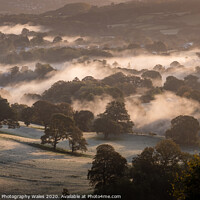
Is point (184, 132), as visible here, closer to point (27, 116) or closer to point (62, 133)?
point (62, 133)

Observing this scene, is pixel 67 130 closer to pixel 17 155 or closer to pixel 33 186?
pixel 17 155

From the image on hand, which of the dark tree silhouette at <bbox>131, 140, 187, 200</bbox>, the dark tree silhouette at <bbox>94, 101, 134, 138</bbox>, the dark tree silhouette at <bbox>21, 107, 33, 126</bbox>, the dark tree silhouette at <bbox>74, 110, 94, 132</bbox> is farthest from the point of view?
the dark tree silhouette at <bbox>74, 110, 94, 132</bbox>

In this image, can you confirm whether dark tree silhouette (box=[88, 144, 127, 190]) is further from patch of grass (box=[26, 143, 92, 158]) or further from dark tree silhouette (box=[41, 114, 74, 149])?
dark tree silhouette (box=[41, 114, 74, 149])

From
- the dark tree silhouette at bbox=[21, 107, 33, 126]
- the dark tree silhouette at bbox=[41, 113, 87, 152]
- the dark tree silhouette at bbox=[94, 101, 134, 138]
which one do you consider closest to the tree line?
the dark tree silhouette at bbox=[41, 113, 87, 152]

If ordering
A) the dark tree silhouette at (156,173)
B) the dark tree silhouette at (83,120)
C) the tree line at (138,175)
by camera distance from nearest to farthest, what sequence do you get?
the tree line at (138,175) < the dark tree silhouette at (156,173) < the dark tree silhouette at (83,120)

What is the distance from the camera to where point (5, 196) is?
32.4 meters

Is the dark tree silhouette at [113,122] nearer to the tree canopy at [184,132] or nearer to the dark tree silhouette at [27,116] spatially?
the tree canopy at [184,132]

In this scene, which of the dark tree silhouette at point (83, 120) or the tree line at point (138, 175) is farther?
the dark tree silhouette at point (83, 120)

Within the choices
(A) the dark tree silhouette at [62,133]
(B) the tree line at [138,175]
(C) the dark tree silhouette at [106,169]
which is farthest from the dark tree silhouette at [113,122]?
(C) the dark tree silhouette at [106,169]

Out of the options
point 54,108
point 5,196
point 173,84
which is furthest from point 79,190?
point 173,84

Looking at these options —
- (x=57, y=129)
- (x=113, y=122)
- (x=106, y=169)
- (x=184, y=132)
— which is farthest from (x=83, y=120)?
(x=106, y=169)

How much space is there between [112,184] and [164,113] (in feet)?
295

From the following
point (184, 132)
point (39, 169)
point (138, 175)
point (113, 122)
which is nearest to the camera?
point (138, 175)

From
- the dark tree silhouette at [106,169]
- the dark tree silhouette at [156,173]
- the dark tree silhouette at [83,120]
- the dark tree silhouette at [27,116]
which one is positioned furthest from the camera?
the dark tree silhouette at [83,120]
